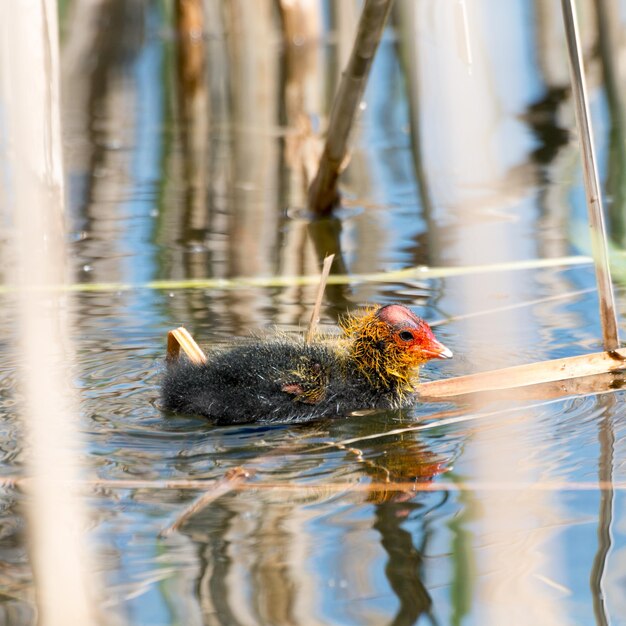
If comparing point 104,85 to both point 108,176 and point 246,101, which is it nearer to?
point 246,101

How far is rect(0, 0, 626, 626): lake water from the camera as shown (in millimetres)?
2432

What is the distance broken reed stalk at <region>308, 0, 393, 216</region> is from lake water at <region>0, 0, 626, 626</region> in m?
0.13

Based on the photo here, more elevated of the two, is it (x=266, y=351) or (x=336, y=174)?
(x=336, y=174)

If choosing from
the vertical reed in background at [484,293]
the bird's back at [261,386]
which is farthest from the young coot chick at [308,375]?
the vertical reed in background at [484,293]

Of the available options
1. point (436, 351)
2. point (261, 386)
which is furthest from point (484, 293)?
point (261, 386)

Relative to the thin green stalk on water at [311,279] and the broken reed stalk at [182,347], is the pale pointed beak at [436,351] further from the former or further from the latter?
the thin green stalk on water at [311,279]

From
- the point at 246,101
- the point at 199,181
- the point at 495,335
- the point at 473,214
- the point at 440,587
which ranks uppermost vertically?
the point at 246,101

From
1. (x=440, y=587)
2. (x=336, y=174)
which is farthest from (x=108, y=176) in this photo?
(x=440, y=587)

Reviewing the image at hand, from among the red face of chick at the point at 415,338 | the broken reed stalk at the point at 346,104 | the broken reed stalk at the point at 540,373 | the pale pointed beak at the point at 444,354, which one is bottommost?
the broken reed stalk at the point at 540,373

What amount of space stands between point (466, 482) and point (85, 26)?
748 cm

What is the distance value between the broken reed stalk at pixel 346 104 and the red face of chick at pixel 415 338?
5.24 feet

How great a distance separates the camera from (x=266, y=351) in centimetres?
351

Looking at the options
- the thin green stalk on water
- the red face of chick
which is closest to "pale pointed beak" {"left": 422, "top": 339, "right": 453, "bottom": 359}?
the red face of chick

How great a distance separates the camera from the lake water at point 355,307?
7.98 feet
